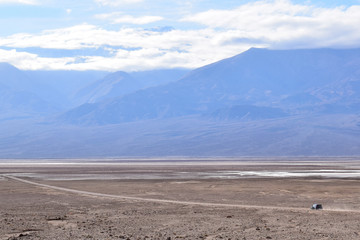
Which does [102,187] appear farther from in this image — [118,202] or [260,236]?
[260,236]

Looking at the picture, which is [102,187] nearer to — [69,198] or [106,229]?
[69,198]

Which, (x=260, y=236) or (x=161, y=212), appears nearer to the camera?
(x=260, y=236)

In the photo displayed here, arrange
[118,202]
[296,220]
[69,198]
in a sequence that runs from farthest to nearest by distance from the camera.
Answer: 1. [69,198]
2. [118,202]
3. [296,220]

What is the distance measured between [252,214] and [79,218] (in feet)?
26.1

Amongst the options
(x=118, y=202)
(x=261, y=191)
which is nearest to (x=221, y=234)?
(x=118, y=202)

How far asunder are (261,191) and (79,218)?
1879 cm

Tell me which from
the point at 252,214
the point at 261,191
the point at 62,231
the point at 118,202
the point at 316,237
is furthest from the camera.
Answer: the point at 261,191

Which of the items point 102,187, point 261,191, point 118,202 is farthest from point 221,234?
point 102,187

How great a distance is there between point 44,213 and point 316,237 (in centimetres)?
1382

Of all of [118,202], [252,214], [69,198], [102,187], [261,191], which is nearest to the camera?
[252,214]

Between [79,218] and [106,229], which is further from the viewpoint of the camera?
[79,218]

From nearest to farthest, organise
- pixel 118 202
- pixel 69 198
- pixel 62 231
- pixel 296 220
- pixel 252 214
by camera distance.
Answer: pixel 62 231 < pixel 296 220 < pixel 252 214 < pixel 118 202 < pixel 69 198

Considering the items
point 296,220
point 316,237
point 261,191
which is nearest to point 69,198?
point 261,191

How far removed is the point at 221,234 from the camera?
886 inches
